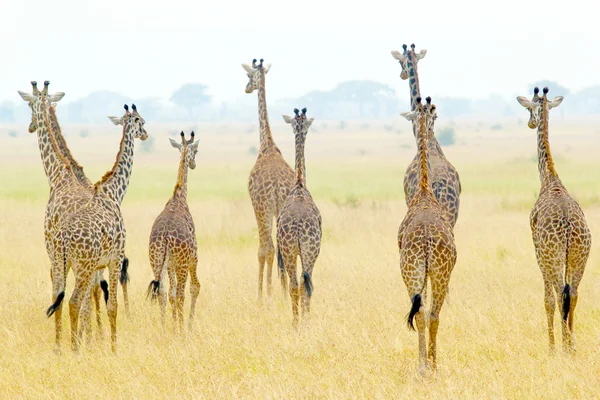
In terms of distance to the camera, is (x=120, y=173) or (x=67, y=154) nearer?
(x=67, y=154)

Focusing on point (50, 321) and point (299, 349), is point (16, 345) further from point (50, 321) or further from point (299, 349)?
point (299, 349)

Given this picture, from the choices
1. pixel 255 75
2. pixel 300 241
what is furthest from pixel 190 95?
pixel 300 241

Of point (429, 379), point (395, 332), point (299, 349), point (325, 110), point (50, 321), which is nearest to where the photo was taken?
point (429, 379)

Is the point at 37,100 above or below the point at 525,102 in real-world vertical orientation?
above

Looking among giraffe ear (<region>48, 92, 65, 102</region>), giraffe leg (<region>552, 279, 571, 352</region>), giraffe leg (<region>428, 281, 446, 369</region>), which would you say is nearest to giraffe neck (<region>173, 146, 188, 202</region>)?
giraffe ear (<region>48, 92, 65, 102</region>)

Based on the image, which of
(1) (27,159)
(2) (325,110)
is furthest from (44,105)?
(2) (325,110)

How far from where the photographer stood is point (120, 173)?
8828mm

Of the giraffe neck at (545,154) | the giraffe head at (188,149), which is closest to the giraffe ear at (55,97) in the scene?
the giraffe head at (188,149)

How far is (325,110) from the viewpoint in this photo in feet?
486

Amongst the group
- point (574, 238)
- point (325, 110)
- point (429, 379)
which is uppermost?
point (325, 110)

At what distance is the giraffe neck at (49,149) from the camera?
8.48 metres

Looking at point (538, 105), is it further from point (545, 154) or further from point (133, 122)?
point (133, 122)

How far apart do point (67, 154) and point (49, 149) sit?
0.28 metres

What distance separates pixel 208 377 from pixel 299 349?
1124 mm
